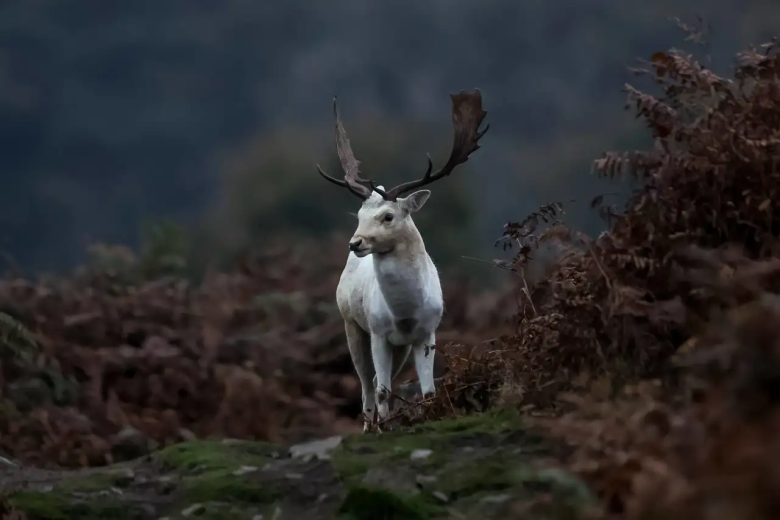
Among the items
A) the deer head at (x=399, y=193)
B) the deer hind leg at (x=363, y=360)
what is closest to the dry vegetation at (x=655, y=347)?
the deer head at (x=399, y=193)

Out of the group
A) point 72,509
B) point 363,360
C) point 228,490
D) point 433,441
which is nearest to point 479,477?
point 433,441

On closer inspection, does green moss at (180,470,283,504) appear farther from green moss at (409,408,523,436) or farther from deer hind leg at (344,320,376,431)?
deer hind leg at (344,320,376,431)

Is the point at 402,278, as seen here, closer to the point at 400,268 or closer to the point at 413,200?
the point at 400,268

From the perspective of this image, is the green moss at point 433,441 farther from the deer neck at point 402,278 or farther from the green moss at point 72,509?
the deer neck at point 402,278

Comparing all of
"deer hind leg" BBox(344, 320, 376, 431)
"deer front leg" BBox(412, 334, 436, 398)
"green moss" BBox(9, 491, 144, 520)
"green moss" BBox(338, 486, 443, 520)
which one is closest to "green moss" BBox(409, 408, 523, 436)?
"green moss" BBox(338, 486, 443, 520)

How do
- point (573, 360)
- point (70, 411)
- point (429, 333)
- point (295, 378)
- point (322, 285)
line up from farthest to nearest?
point (322, 285)
point (295, 378)
point (70, 411)
point (429, 333)
point (573, 360)

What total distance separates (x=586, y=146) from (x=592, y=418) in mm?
23632

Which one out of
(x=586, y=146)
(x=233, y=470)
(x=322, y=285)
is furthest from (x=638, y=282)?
(x=586, y=146)

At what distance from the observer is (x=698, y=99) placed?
23.0 feet

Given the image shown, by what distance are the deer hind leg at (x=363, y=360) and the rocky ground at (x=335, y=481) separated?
2.42 meters

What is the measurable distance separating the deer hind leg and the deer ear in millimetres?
1463

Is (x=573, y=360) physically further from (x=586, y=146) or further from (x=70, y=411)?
(x=586, y=146)

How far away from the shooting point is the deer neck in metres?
9.20

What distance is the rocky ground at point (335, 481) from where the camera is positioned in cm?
598
